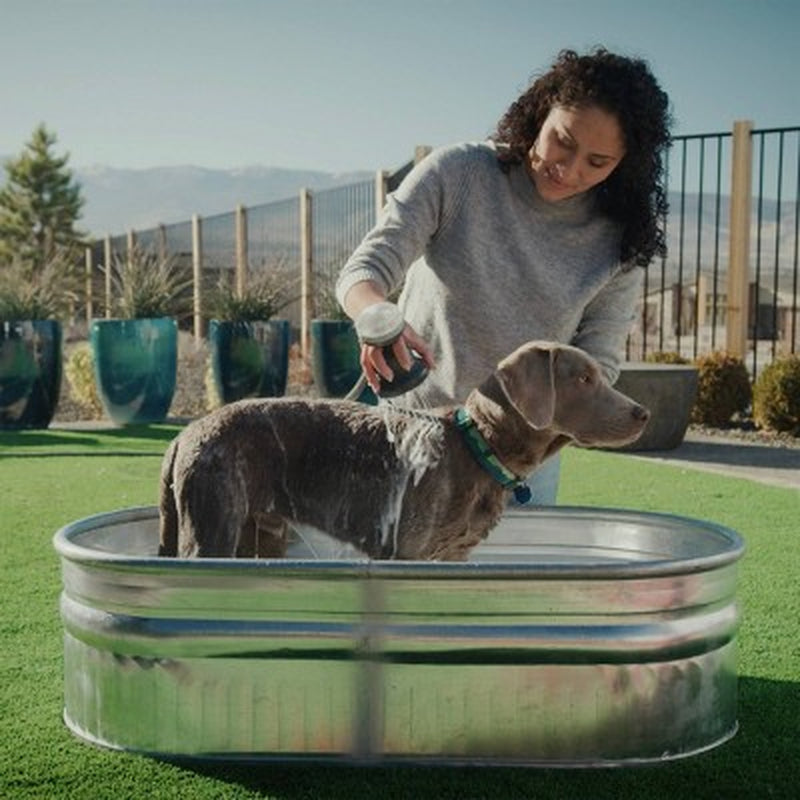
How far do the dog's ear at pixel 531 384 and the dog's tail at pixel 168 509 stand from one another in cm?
77

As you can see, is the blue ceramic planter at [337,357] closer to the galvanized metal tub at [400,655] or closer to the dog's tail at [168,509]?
the dog's tail at [168,509]

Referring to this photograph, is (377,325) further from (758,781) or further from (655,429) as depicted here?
(655,429)

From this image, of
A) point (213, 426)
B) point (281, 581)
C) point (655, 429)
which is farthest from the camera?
point (655, 429)

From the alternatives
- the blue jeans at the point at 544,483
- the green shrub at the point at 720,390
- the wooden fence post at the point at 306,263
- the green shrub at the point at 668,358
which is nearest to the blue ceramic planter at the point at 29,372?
the wooden fence post at the point at 306,263

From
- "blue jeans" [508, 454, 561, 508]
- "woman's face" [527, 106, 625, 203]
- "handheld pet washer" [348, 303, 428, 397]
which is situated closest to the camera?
"handheld pet washer" [348, 303, 428, 397]

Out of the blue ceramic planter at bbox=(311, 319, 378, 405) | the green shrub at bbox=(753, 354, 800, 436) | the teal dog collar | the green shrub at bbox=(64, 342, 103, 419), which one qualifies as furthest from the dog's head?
the green shrub at bbox=(64, 342, 103, 419)

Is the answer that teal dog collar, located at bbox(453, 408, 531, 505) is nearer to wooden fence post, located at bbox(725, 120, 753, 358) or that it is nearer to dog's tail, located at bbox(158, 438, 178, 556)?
dog's tail, located at bbox(158, 438, 178, 556)

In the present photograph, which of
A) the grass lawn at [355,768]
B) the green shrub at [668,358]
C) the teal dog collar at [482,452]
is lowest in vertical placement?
the grass lawn at [355,768]

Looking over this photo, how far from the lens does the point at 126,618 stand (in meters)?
2.56

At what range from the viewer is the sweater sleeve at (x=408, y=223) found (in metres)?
3.02

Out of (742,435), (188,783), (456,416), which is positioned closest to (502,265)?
(456,416)

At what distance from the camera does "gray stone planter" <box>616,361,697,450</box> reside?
364 inches

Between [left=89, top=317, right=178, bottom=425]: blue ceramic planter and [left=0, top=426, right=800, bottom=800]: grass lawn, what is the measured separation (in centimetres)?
398

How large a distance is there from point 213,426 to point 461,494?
1.87 feet
